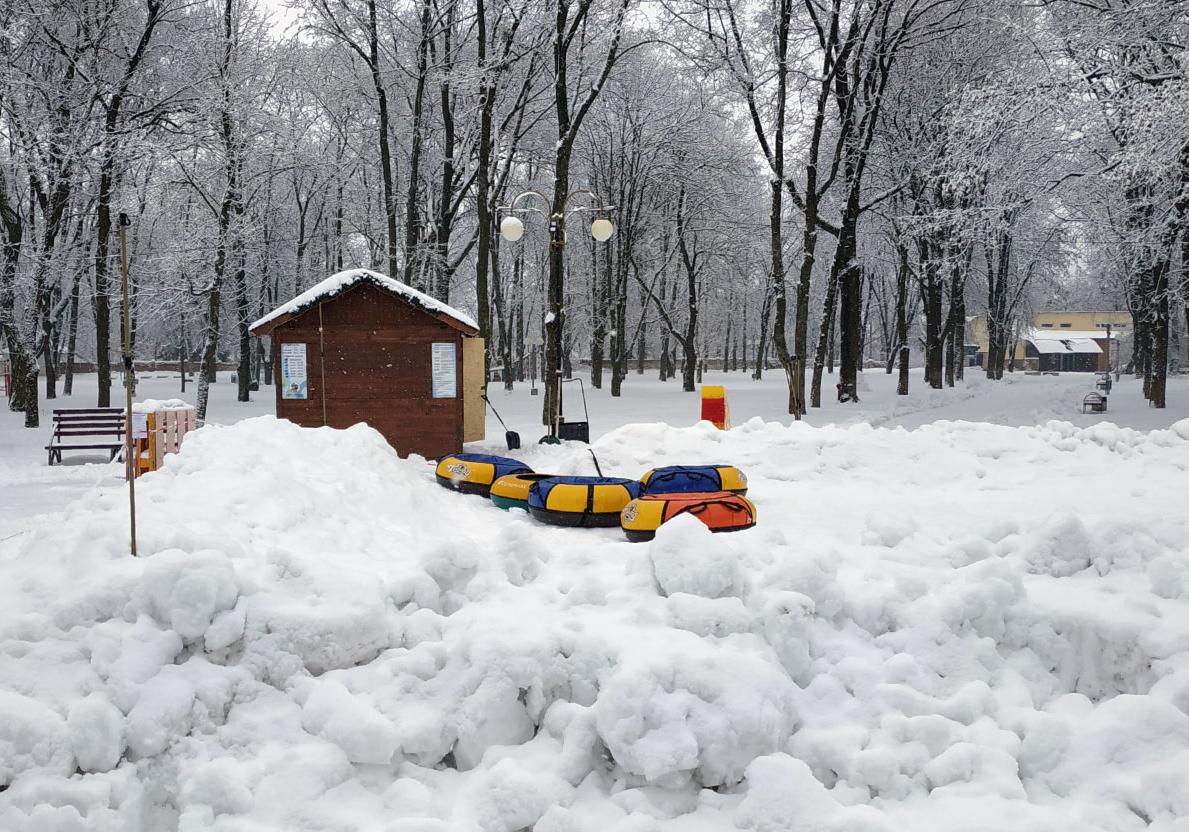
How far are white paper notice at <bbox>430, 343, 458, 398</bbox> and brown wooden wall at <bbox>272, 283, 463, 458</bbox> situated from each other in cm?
6

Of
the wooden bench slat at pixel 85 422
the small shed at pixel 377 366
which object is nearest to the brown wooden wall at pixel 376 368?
the small shed at pixel 377 366

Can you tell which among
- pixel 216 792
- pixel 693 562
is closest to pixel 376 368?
pixel 693 562

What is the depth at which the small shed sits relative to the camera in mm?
11672

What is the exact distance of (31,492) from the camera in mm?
9344

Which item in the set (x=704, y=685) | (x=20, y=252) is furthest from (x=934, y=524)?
(x=20, y=252)

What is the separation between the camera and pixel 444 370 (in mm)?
11867

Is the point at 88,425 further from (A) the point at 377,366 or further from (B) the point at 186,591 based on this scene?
(B) the point at 186,591

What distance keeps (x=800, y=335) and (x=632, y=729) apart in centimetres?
1488

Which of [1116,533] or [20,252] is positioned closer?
[1116,533]

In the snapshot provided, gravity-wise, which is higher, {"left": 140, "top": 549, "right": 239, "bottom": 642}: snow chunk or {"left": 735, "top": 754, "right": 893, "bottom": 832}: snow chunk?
{"left": 140, "top": 549, "right": 239, "bottom": 642}: snow chunk

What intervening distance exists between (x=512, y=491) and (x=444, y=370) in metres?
4.56

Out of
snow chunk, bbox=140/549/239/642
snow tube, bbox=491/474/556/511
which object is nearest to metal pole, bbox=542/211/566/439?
snow tube, bbox=491/474/556/511

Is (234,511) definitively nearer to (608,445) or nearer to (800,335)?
(608,445)

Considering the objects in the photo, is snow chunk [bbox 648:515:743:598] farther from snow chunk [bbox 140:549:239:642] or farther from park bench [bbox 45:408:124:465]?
park bench [bbox 45:408:124:465]
